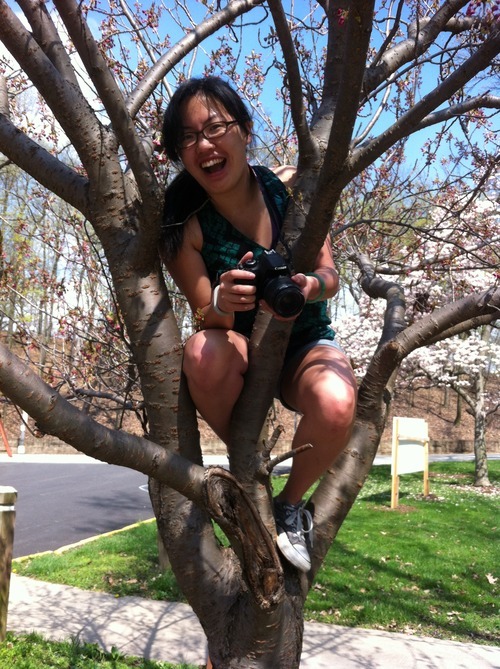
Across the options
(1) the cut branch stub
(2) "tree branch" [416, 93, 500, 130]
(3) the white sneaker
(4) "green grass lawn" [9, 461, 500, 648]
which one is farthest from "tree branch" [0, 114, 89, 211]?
(4) "green grass lawn" [9, 461, 500, 648]

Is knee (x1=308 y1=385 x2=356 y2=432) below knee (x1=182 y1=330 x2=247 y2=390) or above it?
below

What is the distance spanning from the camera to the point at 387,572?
666 cm

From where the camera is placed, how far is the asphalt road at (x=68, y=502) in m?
8.41

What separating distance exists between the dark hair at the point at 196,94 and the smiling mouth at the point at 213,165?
0.38ft

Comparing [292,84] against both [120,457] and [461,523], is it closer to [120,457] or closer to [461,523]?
[120,457]

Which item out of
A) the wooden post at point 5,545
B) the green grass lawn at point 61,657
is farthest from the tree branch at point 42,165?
the wooden post at point 5,545

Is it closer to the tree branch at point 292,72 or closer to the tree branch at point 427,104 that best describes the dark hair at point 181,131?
the tree branch at point 292,72

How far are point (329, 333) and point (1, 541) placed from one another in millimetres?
3639

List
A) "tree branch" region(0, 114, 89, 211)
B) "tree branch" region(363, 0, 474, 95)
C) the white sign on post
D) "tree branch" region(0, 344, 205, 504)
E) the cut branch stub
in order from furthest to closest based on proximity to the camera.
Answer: the white sign on post
"tree branch" region(363, 0, 474, 95)
"tree branch" region(0, 114, 89, 211)
the cut branch stub
"tree branch" region(0, 344, 205, 504)

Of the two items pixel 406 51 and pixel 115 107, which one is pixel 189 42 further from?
pixel 115 107

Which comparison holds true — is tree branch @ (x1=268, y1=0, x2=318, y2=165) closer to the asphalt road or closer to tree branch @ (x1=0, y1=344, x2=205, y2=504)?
tree branch @ (x1=0, y1=344, x2=205, y2=504)

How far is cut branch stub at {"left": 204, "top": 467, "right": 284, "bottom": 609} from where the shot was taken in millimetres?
1486

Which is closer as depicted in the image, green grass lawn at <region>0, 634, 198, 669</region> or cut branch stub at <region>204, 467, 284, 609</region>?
cut branch stub at <region>204, 467, 284, 609</region>

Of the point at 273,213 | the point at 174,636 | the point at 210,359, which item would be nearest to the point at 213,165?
the point at 273,213
